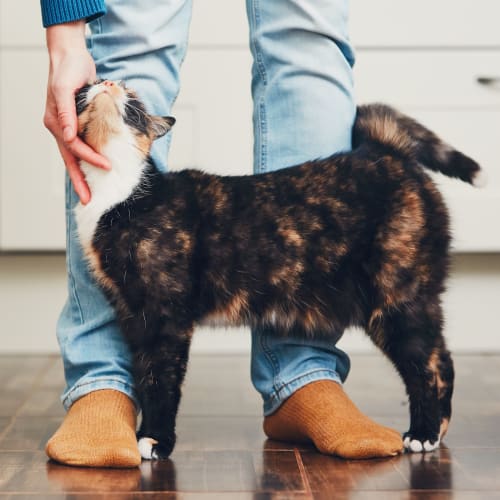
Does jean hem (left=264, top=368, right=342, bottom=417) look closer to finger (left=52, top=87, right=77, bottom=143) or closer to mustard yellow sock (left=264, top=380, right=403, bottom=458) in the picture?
mustard yellow sock (left=264, top=380, right=403, bottom=458)

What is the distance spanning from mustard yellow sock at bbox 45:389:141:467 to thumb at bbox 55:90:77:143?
0.41 m

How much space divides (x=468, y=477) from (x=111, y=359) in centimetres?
58

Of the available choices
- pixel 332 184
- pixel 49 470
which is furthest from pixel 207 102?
pixel 49 470

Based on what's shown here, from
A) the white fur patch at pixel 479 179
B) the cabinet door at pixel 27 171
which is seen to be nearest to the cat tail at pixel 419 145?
the white fur patch at pixel 479 179

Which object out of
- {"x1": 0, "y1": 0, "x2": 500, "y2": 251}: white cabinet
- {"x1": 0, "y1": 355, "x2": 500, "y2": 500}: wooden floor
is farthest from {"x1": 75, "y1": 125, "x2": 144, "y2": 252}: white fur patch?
{"x1": 0, "y1": 0, "x2": 500, "y2": 251}: white cabinet

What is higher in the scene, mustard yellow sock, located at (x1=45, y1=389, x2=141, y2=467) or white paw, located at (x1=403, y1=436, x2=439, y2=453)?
mustard yellow sock, located at (x1=45, y1=389, x2=141, y2=467)

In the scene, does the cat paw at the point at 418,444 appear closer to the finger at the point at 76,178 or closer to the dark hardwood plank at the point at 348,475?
the dark hardwood plank at the point at 348,475

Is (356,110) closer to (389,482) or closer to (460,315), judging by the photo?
(389,482)

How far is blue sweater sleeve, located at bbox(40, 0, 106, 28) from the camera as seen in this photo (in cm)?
134

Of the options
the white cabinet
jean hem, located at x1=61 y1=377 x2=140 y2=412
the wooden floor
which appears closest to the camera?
the wooden floor

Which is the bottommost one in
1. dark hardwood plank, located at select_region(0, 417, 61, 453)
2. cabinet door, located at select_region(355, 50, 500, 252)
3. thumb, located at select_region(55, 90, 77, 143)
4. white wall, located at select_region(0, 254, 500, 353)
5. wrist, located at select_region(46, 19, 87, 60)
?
white wall, located at select_region(0, 254, 500, 353)

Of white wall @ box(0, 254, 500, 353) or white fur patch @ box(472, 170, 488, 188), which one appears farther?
white wall @ box(0, 254, 500, 353)

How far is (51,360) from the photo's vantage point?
2.30 metres

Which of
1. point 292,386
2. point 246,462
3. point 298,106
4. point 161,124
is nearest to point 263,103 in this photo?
point 298,106
